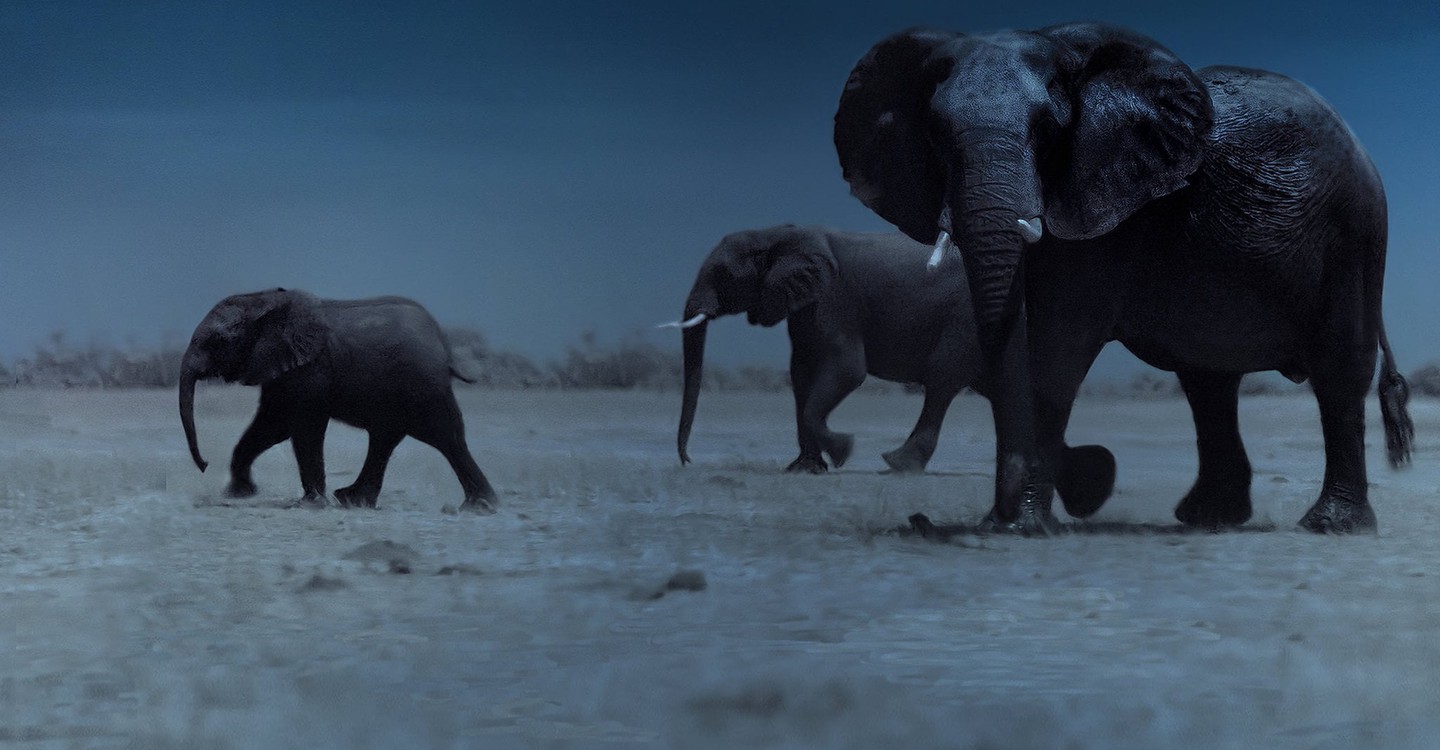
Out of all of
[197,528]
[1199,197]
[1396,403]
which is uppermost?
[1199,197]

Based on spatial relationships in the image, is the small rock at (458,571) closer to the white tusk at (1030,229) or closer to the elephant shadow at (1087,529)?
the elephant shadow at (1087,529)

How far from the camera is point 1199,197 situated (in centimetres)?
567

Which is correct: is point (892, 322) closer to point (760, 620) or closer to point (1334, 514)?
point (1334, 514)

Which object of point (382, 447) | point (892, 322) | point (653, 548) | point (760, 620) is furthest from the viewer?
point (892, 322)

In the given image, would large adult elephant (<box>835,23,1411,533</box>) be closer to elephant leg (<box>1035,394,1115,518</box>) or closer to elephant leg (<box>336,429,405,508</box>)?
elephant leg (<box>1035,394,1115,518</box>)

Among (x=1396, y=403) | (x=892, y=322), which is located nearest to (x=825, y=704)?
(x=1396, y=403)

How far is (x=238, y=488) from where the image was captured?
7.75 m

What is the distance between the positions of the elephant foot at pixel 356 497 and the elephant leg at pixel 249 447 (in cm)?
48

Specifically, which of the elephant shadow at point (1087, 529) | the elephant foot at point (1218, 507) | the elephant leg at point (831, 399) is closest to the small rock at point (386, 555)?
the elephant shadow at point (1087, 529)

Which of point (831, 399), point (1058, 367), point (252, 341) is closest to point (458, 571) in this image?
point (1058, 367)

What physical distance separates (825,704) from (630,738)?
1.38ft

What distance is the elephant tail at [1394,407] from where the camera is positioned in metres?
6.52

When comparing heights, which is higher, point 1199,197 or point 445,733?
point 1199,197

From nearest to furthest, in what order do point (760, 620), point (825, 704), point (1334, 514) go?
point (825, 704)
point (760, 620)
point (1334, 514)
